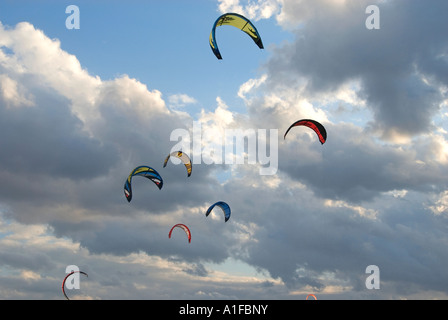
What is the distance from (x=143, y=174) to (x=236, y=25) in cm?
2152

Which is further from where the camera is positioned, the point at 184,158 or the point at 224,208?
the point at 224,208

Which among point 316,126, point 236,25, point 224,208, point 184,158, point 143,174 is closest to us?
point 236,25

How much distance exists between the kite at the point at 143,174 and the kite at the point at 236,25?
18.3m

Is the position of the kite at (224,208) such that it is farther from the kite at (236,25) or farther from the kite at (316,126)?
the kite at (236,25)

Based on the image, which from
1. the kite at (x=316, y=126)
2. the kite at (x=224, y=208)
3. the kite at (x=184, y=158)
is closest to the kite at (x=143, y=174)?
the kite at (x=184, y=158)

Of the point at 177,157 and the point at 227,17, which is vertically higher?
the point at 227,17

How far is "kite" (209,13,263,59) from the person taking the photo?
4016cm

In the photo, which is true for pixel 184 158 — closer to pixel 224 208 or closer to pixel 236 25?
pixel 224 208

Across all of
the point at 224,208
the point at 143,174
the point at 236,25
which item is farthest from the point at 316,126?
the point at 143,174

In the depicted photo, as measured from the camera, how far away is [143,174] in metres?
54.2
